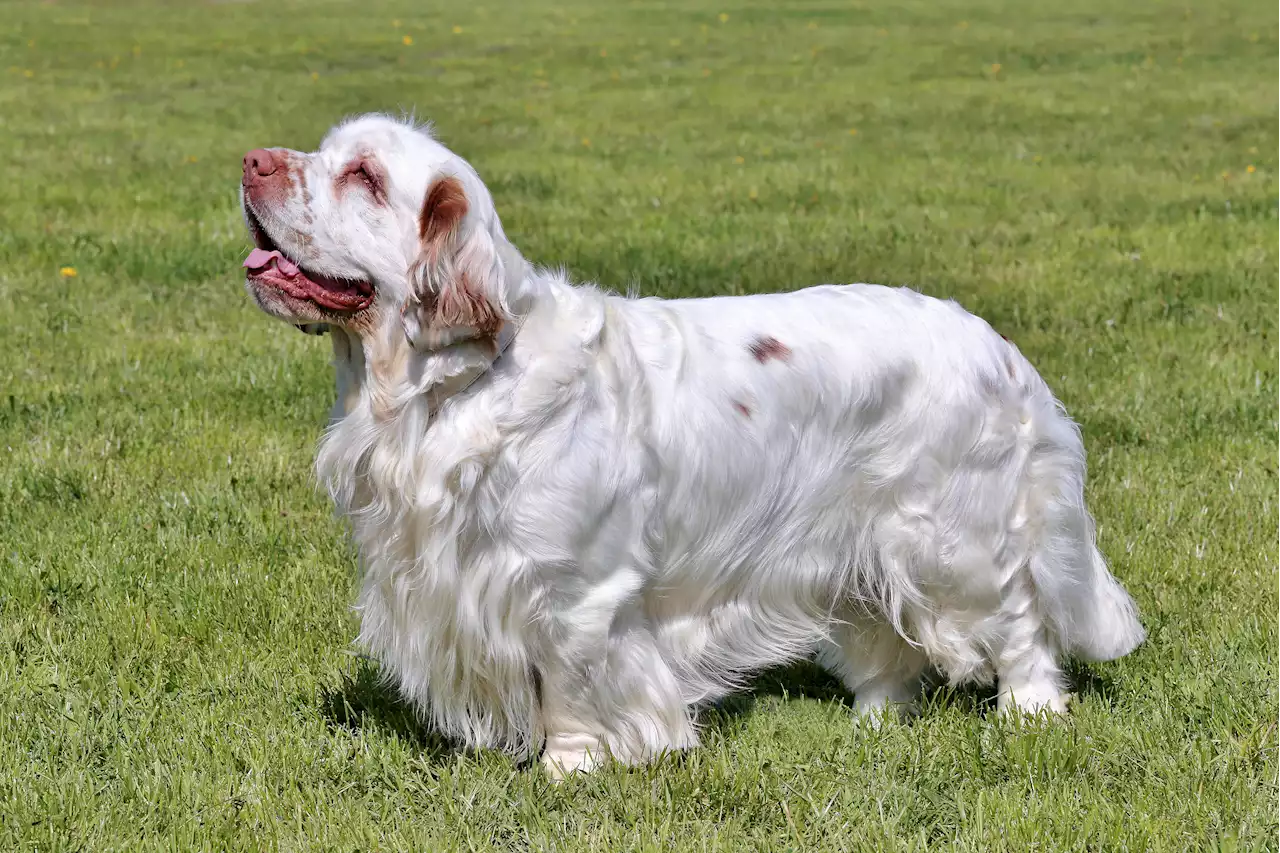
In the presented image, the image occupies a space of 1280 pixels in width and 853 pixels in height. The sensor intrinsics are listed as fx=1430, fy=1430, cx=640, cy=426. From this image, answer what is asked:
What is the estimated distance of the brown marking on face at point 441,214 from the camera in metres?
2.92

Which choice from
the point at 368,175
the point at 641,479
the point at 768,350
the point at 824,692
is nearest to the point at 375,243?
the point at 368,175

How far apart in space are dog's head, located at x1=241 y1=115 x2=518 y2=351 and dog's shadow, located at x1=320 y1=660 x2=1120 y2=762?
111 cm

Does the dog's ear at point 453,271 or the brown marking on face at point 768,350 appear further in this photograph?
the brown marking on face at point 768,350

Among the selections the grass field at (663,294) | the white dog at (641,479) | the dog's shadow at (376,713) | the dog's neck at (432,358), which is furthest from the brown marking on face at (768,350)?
the dog's shadow at (376,713)

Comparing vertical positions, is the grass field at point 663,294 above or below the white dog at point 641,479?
below

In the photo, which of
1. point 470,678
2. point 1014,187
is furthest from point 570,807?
point 1014,187

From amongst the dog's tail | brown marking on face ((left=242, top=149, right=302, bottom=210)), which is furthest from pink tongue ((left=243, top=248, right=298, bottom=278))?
the dog's tail

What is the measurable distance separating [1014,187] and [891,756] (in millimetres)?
7543

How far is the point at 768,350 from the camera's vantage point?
3461mm

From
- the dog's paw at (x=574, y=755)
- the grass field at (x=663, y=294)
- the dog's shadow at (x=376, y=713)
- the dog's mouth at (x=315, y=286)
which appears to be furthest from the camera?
the dog's shadow at (x=376, y=713)

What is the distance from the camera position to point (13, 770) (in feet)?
11.0

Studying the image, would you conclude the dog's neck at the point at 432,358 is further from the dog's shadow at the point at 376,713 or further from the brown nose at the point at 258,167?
the dog's shadow at the point at 376,713

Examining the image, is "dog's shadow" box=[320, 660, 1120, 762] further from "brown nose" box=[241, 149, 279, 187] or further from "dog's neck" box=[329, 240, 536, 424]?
"brown nose" box=[241, 149, 279, 187]

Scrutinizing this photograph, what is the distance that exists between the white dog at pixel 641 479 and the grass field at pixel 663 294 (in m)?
0.20
